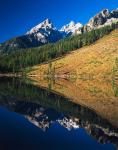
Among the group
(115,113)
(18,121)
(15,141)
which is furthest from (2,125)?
(115,113)

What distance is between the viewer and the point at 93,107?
51.9m

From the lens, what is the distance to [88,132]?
108 ft

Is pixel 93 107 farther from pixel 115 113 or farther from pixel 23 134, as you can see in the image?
pixel 23 134

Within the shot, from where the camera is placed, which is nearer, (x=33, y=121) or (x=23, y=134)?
(x=23, y=134)

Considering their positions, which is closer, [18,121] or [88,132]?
[88,132]

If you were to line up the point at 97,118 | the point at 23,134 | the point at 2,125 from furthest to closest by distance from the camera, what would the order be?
the point at 97,118
the point at 2,125
the point at 23,134

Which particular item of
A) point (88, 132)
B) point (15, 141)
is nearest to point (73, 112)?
point (88, 132)

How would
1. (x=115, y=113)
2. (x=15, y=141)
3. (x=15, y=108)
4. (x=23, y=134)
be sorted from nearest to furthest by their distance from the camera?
(x=15, y=141) < (x=23, y=134) < (x=115, y=113) < (x=15, y=108)

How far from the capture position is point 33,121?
127 ft

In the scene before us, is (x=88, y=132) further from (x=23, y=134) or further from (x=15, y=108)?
(x=15, y=108)

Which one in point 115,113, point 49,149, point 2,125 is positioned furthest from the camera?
point 115,113

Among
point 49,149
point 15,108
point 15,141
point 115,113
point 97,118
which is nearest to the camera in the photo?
point 49,149

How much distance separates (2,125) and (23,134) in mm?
5131

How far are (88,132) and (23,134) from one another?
23.3 ft
